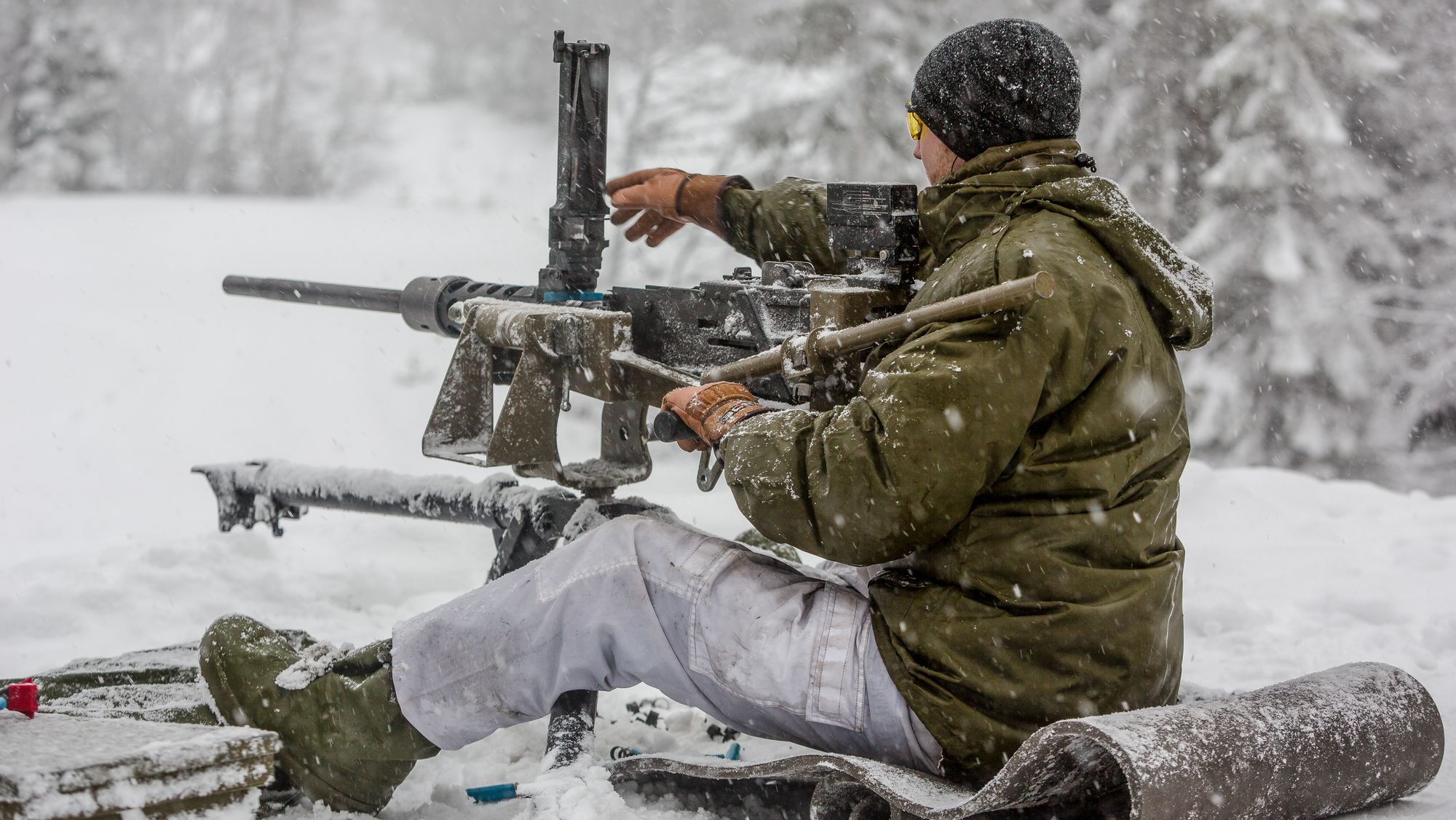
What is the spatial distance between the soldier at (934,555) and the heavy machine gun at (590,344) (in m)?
0.14

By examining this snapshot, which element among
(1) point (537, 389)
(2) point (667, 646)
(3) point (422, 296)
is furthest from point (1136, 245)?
(3) point (422, 296)

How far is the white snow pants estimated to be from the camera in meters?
2.48

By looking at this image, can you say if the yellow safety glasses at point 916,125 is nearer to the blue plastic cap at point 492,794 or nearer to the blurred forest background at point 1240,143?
the blue plastic cap at point 492,794

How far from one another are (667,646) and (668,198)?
1927mm

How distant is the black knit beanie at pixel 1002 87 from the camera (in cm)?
250

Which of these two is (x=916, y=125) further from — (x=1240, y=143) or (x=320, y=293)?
(x=1240, y=143)

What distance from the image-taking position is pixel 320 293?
15.3ft

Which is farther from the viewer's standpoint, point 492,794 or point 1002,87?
point 492,794

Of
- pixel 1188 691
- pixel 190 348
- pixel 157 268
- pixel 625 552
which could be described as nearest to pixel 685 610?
pixel 625 552

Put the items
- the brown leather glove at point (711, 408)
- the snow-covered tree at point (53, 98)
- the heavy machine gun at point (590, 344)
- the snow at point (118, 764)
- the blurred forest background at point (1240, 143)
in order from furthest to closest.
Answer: the snow-covered tree at point (53, 98), the blurred forest background at point (1240, 143), the heavy machine gun at point (590, 344), the brown leather glove at point (711, 408), the snow at point (118, 764)

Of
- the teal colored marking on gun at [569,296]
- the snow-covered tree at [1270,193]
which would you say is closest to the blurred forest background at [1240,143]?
the snow-covered tree at [1270,193]

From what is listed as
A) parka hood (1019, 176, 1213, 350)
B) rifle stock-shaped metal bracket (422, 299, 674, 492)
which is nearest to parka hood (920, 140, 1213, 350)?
parka hood (1019, 176, 1213, 350)

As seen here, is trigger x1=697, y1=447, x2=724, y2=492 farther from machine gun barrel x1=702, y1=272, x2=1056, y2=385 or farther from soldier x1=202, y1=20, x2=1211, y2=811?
machine gun barrel x1=702, y1=272, x2=1056, y2=385

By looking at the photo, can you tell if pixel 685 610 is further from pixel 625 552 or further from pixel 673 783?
pixel 673 783
